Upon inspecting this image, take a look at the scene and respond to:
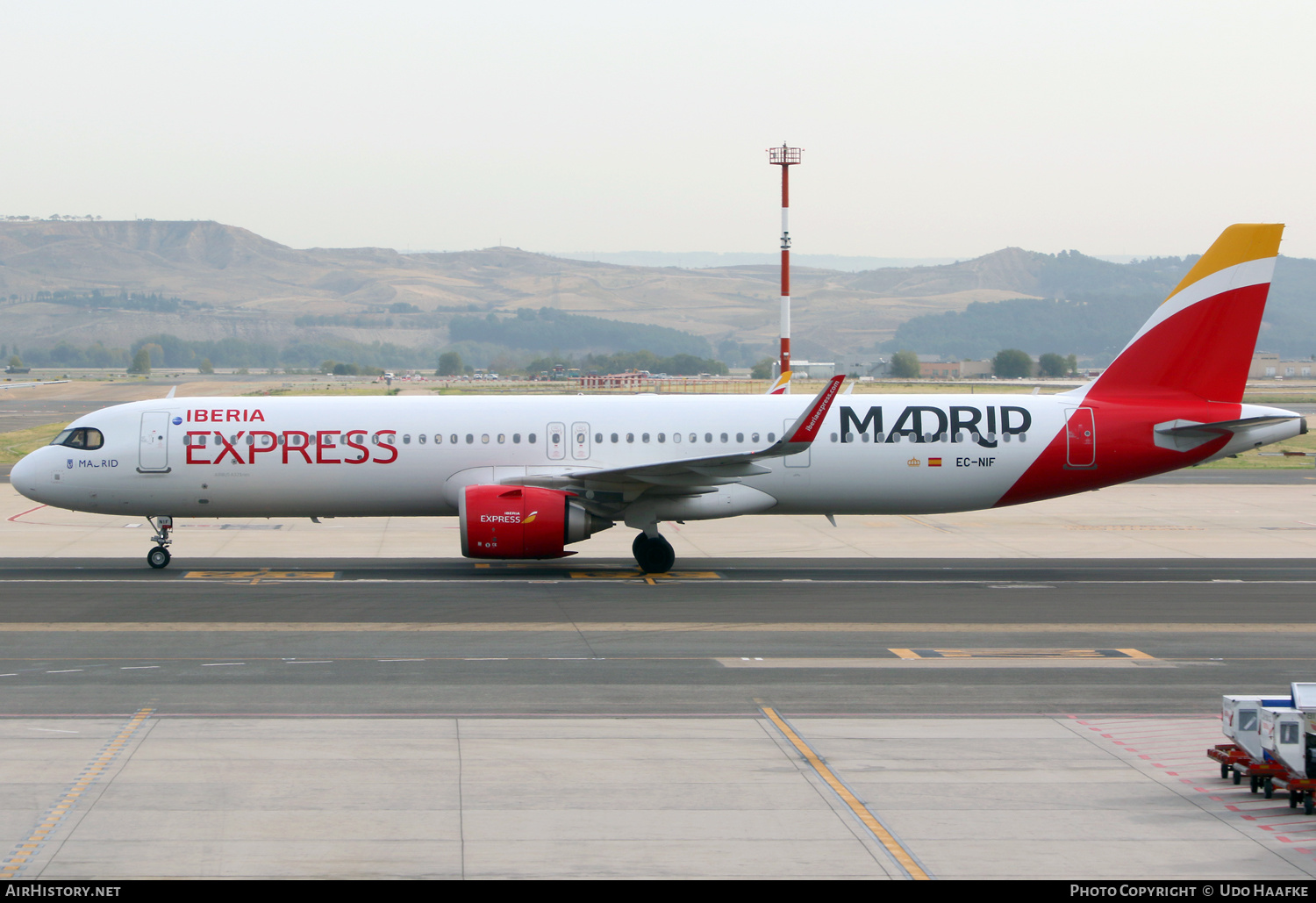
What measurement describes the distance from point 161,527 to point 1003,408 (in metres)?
19.5

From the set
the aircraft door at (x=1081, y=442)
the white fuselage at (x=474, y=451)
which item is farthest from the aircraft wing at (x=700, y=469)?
the aircraft door at (x=1081, y=442)

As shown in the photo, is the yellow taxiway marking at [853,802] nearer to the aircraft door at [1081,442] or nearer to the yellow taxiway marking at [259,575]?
the yellow taxiway marking at [259,575]

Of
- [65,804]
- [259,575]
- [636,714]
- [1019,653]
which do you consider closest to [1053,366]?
[259,575]

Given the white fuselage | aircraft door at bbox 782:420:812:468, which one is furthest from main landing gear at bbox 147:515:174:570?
aircraft door at bbox 782:420:812:468

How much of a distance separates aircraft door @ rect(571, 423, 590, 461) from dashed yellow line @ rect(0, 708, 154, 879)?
13.3 metres

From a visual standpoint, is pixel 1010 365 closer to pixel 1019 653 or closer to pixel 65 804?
pixel 1019 653

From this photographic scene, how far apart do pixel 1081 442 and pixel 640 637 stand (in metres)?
12.8

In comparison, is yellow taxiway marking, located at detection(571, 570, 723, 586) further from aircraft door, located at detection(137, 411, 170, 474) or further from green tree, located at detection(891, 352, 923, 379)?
green tree, located at detection(891, 352, 923, 379)

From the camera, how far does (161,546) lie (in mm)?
26812

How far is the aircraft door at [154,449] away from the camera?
26297mm

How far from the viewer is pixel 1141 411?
2727 cm

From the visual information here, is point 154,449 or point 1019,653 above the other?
point 154,449

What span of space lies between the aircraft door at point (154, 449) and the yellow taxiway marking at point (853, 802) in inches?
659
